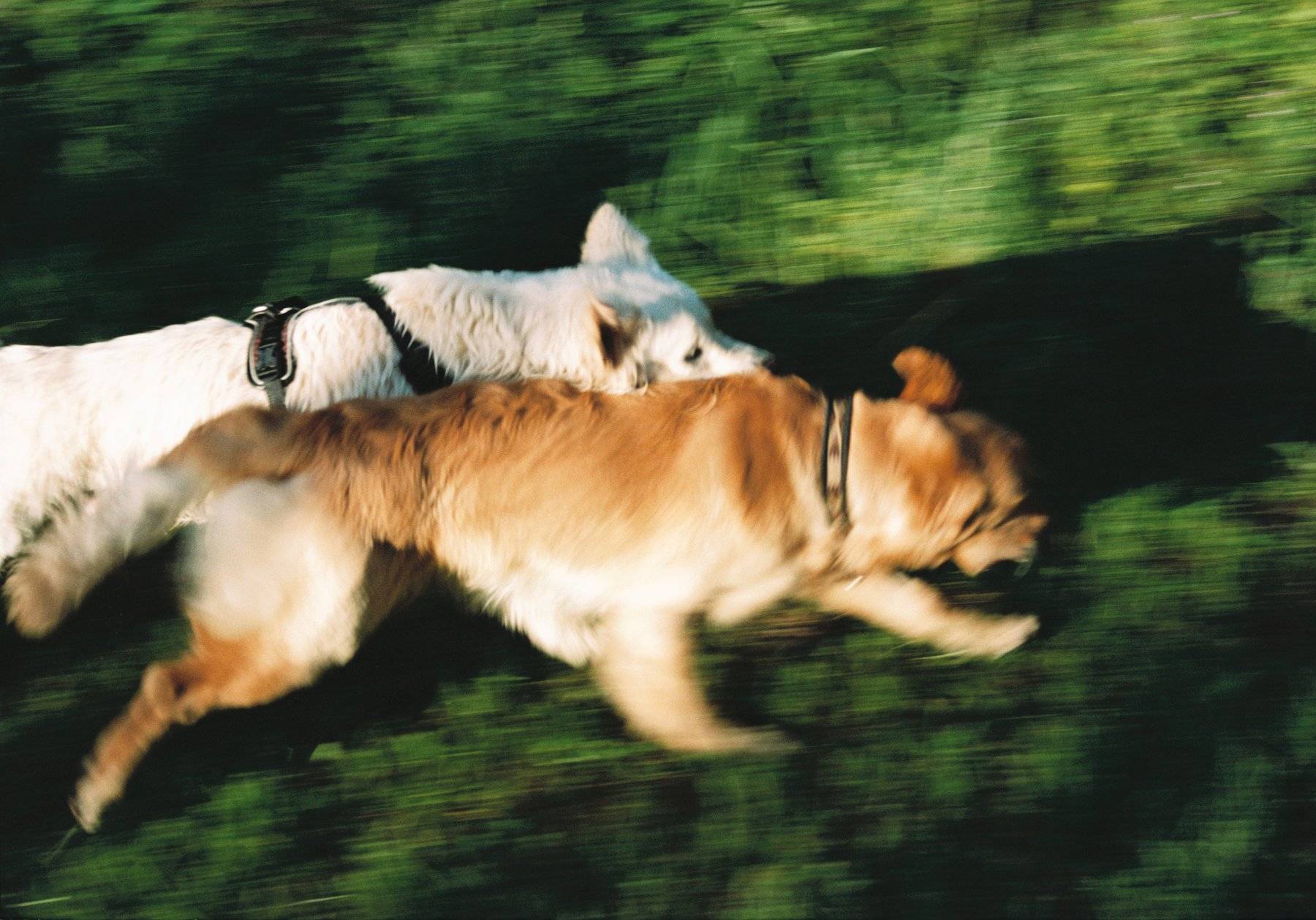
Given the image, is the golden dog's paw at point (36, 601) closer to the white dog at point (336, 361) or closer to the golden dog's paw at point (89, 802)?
the golden dog's paw at point (89, 802)

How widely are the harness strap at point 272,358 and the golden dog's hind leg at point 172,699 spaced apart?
0.79 m

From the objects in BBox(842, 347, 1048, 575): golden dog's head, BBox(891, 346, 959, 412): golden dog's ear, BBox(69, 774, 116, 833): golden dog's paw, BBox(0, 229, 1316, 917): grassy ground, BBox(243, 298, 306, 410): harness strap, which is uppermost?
BBox(243, 298, 306, 410): harness strap

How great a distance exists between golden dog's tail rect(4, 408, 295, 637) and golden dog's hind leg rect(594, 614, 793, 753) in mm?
951

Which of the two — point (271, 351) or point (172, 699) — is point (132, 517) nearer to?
point (172, 699)

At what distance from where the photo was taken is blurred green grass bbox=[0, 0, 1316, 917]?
263cm

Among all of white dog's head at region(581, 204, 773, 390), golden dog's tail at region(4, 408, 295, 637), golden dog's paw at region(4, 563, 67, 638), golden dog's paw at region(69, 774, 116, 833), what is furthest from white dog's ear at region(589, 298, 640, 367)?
golden dog's paw at region(69, 774, 116, 833)

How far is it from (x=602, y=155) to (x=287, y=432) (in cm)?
205

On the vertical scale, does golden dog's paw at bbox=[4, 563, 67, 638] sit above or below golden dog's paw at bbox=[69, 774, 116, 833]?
above

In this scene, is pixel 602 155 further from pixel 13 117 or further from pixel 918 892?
pixel 918 892

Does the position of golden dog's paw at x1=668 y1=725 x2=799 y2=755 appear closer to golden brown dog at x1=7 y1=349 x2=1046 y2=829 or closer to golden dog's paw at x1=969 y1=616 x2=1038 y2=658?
golden brown dog at x1=7 y1=349 x2=1046 y2=829

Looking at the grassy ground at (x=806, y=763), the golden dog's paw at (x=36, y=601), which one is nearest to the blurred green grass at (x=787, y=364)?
the grassy ground at (x=806, y=763)

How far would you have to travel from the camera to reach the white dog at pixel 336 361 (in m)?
3.32

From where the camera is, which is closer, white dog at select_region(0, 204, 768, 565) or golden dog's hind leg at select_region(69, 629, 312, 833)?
golden dog's hind leg at select_region(69, 629, 312, 833)

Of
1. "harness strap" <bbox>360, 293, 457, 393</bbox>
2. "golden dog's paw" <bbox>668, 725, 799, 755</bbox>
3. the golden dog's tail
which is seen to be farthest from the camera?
"harness strap" <bbox>360, 293, 457, 393</bbox>
